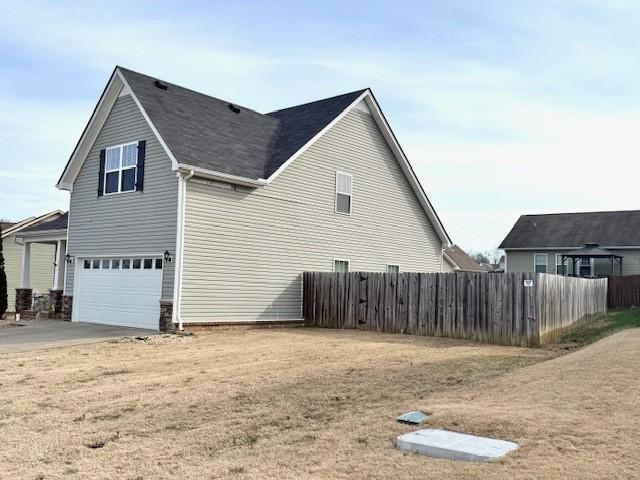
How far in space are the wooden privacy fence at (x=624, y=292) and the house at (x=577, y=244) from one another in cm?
554

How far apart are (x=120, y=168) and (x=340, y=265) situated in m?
7.95

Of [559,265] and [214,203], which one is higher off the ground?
[214,203]

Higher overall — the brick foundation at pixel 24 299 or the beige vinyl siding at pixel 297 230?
the beige vinyl siding at pixel 297 230

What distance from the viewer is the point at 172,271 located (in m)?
16.3

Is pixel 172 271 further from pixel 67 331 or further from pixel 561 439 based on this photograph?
pixel 561 439

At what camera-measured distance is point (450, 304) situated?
16375 mm

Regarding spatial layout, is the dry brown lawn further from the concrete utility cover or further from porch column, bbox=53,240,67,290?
porch column, bbox=53,240,67,290

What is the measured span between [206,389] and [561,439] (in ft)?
16.7

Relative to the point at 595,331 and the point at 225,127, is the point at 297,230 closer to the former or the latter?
the point at 225,127

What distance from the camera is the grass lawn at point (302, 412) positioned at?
17.3ft

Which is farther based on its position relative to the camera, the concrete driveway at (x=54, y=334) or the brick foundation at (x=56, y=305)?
the brick foundation at (x=56, y=305)

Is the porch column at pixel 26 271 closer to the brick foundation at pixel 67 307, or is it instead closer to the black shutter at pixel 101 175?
the brick foundation at pixel 67 307

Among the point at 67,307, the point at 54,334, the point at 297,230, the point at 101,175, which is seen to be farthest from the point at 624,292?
the point at 54,334

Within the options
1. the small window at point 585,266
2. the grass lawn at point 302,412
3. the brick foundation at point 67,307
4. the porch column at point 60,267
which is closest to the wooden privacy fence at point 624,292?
the small window at point 585,266
